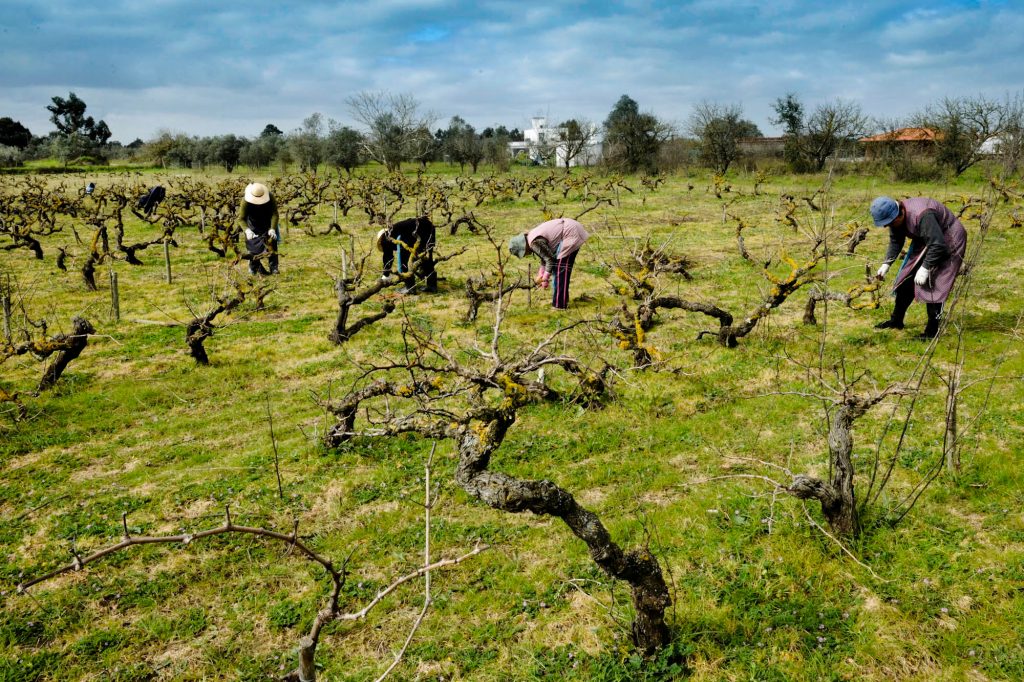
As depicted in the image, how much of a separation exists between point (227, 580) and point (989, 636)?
4.59 m

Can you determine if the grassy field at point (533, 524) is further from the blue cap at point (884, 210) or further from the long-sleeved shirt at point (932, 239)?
the blue cap at point (884, 210)

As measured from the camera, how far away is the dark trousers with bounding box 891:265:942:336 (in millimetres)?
7730

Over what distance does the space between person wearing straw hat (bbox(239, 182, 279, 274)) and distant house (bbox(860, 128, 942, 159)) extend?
27121mm

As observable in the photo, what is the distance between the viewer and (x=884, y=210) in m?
7.38

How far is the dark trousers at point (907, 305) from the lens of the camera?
7.73 metres

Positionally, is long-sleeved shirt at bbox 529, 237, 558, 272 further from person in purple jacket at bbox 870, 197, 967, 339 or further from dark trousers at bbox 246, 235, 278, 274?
dark trousers at bbox 246, 235, 278, 274

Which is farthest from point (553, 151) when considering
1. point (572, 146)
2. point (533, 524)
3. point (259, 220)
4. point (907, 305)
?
point (533, 524)

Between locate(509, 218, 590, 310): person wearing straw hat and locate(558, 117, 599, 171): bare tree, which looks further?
locate(558, 117, 599, 171): bare tree

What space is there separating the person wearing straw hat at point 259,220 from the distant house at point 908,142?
27.1m

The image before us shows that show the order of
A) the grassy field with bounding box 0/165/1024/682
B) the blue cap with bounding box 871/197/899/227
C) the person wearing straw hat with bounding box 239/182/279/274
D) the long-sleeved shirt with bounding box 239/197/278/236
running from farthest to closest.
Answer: the long-sleeved shirt with bounding box 239/197/278/236 → the person wearing straw hat with bounding box 239/182/279/274 → the blue cap with bounding box 871/197/899/227 → the grassy field with bounding box 0/165/1024/682

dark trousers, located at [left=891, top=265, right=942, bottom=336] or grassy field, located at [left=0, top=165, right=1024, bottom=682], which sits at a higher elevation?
dark trousers, located at [left=891, top=265, right=942, bottom=336]

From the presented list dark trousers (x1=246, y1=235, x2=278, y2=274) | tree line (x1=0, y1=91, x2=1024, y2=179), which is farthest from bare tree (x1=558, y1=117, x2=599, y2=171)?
dark trousers (x1=246, y1=235, x2=278, y2=274)

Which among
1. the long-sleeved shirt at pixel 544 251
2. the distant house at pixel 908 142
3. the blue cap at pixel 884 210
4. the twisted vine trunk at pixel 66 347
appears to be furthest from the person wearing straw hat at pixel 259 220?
the distant house at pixel 908 142

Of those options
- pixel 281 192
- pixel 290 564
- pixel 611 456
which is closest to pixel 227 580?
pixel 290 564
